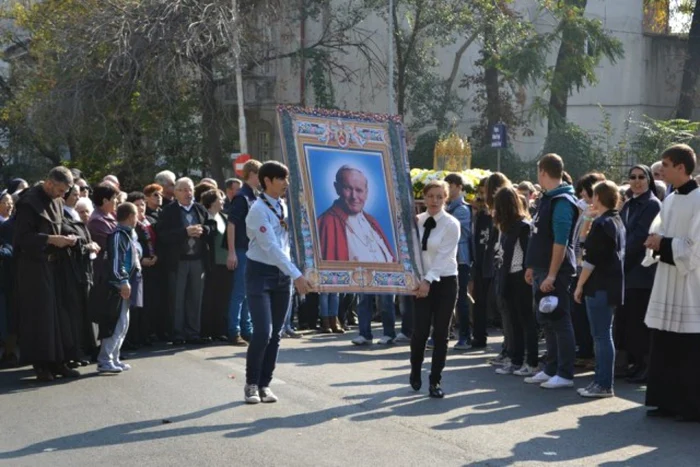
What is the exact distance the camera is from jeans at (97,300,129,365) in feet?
36.2

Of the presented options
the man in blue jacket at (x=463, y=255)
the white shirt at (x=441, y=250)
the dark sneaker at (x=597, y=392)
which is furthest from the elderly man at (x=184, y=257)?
the dark sneaker at (x=597, y=392)

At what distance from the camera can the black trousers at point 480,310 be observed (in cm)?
1341

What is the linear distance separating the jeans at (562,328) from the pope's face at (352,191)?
1943 millimetres

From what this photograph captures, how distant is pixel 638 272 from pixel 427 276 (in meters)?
2.51

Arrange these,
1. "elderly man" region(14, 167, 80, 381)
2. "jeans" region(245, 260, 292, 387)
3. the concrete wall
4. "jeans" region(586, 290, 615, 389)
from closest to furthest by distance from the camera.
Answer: "jeans" region(245, 260, 292, 387) → "jeans" region(586, 290, 615, 389) → "elderly man" region(14, 167, 80, 381) → the concrete wall

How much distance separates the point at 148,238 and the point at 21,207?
2.94 metres

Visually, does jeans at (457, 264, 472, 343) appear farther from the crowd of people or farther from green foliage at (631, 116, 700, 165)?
green foliage at (631, 116, 700, 165)

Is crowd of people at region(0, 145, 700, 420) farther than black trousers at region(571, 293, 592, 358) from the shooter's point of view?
No

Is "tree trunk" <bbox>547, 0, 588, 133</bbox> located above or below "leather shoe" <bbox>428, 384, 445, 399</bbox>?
above

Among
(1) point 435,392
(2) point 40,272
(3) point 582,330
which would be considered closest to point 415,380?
(1) point 435,392

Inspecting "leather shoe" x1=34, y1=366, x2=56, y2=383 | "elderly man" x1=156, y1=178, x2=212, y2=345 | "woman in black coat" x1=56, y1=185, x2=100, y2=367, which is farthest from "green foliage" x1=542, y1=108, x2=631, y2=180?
"leather shoe" x1=34, y1=366, x2=56, y2=383

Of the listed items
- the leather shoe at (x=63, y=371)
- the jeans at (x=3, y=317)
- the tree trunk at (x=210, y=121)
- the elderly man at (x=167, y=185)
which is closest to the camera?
the leather shoe at (x=63, y=371)

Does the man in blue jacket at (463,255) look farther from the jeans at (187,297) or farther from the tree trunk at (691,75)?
the tree trunk at (691,75)

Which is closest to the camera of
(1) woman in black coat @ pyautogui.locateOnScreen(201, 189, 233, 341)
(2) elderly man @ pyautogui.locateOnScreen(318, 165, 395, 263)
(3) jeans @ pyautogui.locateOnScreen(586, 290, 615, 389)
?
(2) elderly man @ pyautogui.locateOnScreen(318, 165, 395, 263)
